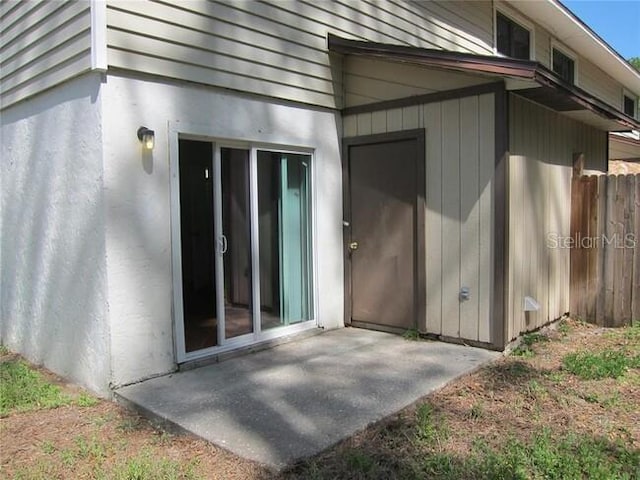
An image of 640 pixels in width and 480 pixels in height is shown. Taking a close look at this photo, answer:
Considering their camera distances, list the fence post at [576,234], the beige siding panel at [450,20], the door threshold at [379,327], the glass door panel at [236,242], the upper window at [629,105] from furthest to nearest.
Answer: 1. the upper window at [629,105]
2. the beige siding panel at [450,20]
3. the fence post at [576,234]
4. the door threshold at [379,327]
5. the glass door panel at [236,242]

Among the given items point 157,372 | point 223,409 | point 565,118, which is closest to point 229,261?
point 157,372

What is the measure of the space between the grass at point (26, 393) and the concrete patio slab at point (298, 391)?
612 millimetres

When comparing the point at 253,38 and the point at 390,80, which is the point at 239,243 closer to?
the point at 253,38

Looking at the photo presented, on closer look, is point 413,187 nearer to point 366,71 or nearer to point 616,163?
point 366,71

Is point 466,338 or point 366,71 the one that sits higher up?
point 366,71

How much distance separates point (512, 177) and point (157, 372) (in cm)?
372

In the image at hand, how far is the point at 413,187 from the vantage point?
221 inches

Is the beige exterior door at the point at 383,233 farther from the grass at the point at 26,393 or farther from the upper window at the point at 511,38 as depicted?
the upper window at the point at 511,38

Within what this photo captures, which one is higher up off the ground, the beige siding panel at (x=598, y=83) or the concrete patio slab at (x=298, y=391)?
the beige siding panel at (x=598, y=83)

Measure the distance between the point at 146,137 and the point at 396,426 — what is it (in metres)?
2.92

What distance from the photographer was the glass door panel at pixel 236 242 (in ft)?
16.6

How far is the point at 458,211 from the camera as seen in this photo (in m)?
5.27

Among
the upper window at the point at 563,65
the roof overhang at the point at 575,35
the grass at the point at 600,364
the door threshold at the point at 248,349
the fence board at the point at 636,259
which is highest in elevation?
the roof overhang at the point at 575,35

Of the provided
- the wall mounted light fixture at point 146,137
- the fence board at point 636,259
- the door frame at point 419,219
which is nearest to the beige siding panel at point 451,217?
the door frame at point 419,219
